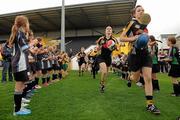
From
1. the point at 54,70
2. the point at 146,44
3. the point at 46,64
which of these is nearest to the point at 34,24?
the point at 54,70

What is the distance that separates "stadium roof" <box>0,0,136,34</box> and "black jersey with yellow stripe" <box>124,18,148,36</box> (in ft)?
92.5

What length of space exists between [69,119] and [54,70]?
33.8 ft

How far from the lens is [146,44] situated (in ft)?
21.9

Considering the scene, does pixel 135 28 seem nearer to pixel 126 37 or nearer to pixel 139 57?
pixel 126 37

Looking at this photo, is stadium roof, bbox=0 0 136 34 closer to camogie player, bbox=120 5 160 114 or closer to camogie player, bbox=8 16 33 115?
camogie player, bbox=120 5 160 114

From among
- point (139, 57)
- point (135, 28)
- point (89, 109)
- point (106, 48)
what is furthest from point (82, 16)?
point (89, 109)

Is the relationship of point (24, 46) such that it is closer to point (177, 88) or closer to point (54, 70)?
point (177, 88)

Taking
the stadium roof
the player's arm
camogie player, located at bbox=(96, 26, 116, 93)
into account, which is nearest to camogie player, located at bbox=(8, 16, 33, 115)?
the player's arm

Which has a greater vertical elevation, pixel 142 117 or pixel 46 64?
pixel 46 64

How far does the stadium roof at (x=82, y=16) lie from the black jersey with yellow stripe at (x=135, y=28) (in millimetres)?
28194

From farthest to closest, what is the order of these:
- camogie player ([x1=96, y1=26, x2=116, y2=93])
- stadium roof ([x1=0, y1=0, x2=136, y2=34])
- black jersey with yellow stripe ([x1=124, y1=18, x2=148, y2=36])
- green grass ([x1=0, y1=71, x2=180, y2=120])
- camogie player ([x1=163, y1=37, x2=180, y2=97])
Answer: stadium roof ([x1=0, y1=0, x2=136, y2=34]) → camogie player ([x1=96, y1=26, x2=116, y2=93]) → camogie player ([x1=163, y1=37, x2=180, y2=97]) → black jersey with yellow stripe ([x1=124, y1=18, x2=148, y2=36]) → green grass ([x1=0, y1=71, x2=180, y2=120])

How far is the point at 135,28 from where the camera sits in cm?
712

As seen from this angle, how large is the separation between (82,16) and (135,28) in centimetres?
3508

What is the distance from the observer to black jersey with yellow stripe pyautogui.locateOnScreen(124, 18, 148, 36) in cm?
704
